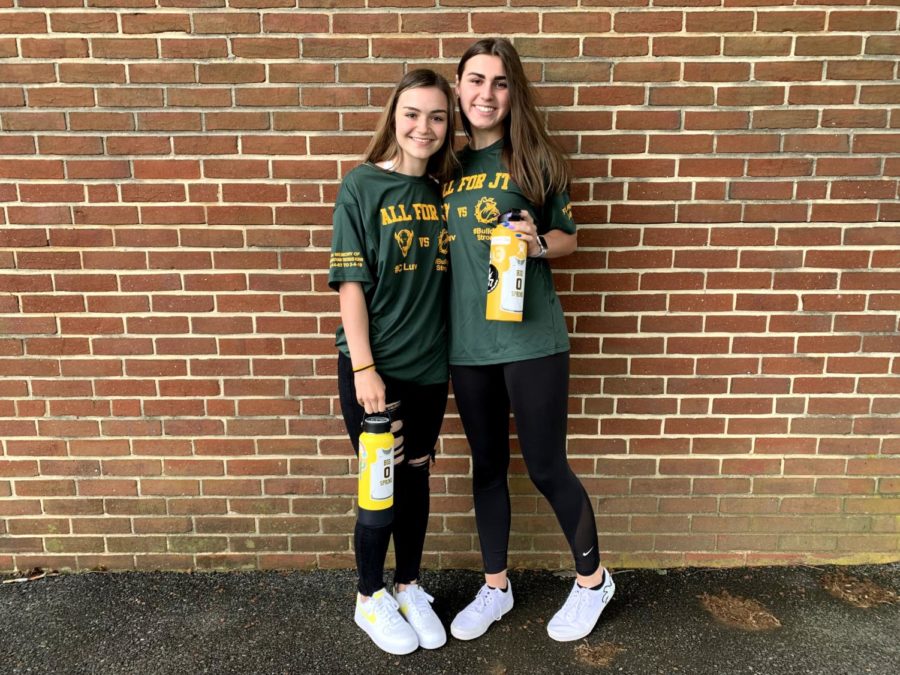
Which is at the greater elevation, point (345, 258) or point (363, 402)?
point (345, 258)

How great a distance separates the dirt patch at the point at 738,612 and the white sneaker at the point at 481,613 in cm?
85

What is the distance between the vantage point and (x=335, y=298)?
9.50ft

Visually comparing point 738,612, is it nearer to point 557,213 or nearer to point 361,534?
point 361,534

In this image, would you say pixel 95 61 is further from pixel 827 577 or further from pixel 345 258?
pixel 827 577

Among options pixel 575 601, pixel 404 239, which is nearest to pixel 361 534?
pixel 575 601

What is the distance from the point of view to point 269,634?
8.77 ft

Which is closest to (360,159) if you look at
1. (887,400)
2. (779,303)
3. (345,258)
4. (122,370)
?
(345,258)

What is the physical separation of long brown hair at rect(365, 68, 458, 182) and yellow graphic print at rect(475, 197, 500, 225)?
0.19 metres

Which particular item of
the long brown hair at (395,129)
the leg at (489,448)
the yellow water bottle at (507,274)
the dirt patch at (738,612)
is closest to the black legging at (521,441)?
the leg at (489,448)

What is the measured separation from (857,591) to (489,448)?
1.78 meters

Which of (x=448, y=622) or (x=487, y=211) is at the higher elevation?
(x=487, y=211)

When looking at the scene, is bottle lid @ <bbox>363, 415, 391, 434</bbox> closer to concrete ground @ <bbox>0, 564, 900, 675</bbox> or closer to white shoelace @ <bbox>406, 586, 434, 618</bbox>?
white shoelace @ <bbox>406, 586, 434, 618</bbox>

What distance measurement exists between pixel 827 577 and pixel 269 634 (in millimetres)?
2420

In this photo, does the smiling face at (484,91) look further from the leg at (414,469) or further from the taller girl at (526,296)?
the leg at (414,469)
